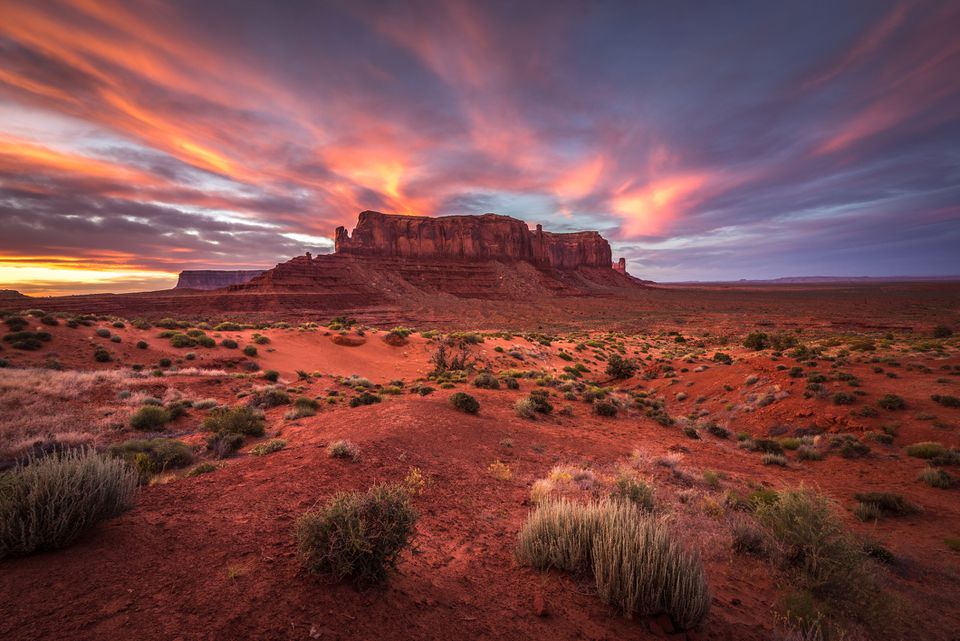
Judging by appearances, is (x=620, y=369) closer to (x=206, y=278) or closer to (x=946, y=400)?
(x=946, y=400)

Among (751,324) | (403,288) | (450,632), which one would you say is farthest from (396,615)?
(403,288)

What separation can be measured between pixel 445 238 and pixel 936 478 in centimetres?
12548

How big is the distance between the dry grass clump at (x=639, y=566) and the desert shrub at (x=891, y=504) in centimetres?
711

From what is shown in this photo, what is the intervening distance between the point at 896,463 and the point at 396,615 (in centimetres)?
1407

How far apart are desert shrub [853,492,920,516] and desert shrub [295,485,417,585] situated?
Result: 31.9ft

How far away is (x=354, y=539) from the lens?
330 centimetres

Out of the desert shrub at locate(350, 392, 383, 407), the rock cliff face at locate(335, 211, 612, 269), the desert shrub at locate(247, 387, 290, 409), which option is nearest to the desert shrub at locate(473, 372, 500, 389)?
the desert shrub at locate(350, 392, 383, 407)

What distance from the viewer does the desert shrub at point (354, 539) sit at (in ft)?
11.1

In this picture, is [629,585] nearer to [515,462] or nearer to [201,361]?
[515,462]

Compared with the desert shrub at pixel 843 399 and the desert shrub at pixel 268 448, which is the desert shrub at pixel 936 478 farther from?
the desert shrub at pixel 268 448

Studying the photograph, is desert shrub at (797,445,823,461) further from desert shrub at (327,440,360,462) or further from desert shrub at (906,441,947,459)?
desert shrub at (327,440,360,462)

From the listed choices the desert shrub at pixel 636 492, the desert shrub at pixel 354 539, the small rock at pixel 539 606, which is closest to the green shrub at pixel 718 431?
the desert shrub at pixel 636 492

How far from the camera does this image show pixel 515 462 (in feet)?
28.9

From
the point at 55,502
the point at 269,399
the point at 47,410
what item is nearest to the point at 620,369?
the point at 269,399
